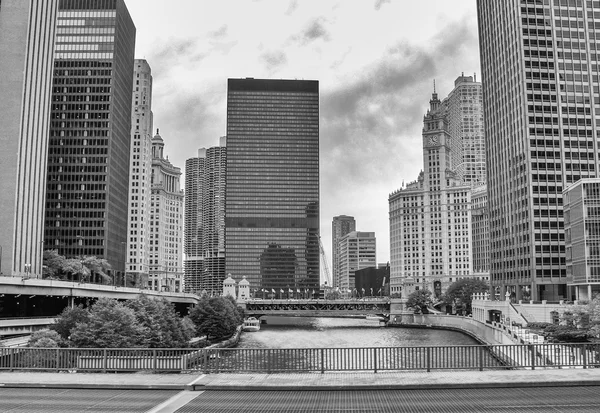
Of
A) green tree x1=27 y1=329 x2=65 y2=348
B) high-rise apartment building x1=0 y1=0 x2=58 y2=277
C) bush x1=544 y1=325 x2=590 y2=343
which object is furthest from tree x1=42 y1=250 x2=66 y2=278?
bush x1=544 y1=325 x2=590 y2=343

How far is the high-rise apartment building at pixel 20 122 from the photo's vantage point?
13362 cm

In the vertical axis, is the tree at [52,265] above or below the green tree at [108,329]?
above

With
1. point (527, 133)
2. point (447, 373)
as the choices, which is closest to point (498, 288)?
point (527, 133)

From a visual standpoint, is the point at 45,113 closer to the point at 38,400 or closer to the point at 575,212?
the point at 575,212

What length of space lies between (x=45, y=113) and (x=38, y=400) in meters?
135

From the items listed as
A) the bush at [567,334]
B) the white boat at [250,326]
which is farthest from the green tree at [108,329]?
the white boat at [250,326]

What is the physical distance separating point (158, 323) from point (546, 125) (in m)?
113

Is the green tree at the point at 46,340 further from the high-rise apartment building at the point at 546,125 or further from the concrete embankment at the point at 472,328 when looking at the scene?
the high-rise apartment building at the point at 546,125

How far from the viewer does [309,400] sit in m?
23.6

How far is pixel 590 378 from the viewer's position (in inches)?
1034

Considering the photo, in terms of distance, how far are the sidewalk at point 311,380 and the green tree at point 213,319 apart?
4040 inches

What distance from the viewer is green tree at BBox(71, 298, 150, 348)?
6469 centimetres

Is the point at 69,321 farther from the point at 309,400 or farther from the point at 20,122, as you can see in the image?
the point at 20,122

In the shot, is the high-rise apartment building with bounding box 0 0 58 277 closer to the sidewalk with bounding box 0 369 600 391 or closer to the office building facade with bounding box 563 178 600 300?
the office building facade with bounding box 563 178 600 300
